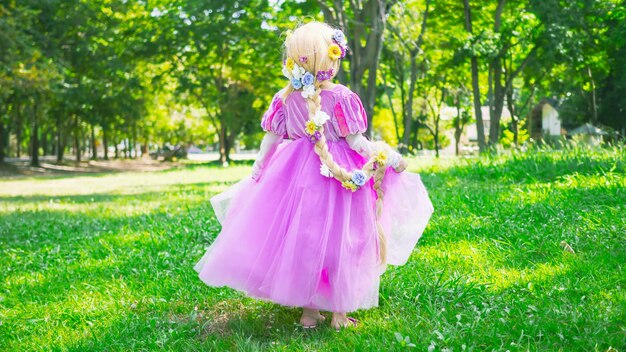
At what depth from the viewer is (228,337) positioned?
3.98 metres

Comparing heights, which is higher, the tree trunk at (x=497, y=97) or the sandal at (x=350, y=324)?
the tree trunk at (x=497, y=97)

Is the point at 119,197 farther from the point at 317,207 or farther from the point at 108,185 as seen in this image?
the point at 317,207

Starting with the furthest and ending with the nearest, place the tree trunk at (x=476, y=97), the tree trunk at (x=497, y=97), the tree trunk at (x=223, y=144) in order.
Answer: the tree trunk at (x=223, y=144), the tree trunk at (x=497, y=97), the tree trunk at (x=476, y=97)

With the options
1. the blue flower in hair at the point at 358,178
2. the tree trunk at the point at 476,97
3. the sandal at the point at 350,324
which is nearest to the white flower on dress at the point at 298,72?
the blue flower in hair at the point at 358,178

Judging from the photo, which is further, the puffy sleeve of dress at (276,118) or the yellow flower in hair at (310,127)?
the puffy sleeve of dress at (276,118)

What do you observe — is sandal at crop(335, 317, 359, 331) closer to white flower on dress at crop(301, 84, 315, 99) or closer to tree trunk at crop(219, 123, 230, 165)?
white flower on dress at crop(301, 84, 315, 99)

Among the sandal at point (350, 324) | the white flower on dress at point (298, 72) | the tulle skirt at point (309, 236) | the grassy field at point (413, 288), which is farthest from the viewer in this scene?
the white flower on dress at point (298, 72)

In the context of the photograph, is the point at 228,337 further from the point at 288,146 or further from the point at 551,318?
the point at 551,318

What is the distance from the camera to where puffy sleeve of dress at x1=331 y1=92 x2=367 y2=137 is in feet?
13.7

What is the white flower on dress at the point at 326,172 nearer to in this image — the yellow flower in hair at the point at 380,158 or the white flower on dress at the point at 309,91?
the yellow flower in hair at the point at 380,158

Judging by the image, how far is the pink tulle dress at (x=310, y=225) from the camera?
3.87 m

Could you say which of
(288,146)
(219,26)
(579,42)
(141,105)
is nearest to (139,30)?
(219,26)

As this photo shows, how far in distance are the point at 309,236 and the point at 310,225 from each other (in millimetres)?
74

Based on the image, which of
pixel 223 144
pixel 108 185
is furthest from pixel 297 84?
pixel 223 144
